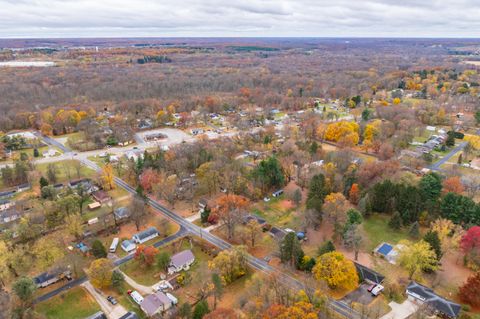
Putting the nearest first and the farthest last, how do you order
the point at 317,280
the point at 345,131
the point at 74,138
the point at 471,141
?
the point at 317,280
the point at 471,141
the point at 345,131
the point at 74,138

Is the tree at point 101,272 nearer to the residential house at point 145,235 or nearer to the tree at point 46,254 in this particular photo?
the tree at point 46,254

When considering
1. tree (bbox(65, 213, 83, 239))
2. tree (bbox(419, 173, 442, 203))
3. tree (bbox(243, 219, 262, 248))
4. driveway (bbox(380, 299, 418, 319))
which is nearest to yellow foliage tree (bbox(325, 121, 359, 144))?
tree (bbox(419, 173, 442, 203))

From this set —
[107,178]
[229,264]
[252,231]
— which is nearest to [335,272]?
[229,264]

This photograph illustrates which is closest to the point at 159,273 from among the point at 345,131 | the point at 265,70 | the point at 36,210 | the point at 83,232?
the point at 83,232

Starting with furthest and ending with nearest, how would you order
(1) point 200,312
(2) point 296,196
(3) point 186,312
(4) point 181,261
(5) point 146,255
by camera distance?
(2) point 296,196 → (4) point 181,261 → (5) point 146,255 → (3) point 186,312 → (1) point 200,312

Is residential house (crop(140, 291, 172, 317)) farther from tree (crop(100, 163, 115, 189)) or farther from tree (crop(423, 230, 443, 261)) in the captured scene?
tree (crop(100, 163, 115, 189))

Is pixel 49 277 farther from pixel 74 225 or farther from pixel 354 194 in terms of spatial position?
pixel 354 194

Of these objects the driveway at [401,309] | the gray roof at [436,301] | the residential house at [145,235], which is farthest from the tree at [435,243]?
the residential house at [145,235]

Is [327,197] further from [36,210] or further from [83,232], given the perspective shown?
[36,210]
